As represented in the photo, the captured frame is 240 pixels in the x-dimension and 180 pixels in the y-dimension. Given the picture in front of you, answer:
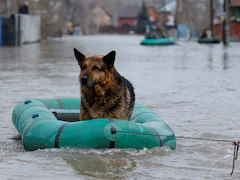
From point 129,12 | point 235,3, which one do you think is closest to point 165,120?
point 235,3

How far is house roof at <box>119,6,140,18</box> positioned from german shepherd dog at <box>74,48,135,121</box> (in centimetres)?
17596

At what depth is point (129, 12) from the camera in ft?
615

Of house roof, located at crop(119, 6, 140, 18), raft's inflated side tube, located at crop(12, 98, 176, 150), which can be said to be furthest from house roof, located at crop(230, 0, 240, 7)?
house roof, located at crop(119, 6, 140, 18)

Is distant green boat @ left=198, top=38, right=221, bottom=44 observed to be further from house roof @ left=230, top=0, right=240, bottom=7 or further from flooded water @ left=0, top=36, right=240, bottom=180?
flooded water @ left=0, top=36, right=240, bottom=180

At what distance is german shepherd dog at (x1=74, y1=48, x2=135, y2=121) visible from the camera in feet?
27.9

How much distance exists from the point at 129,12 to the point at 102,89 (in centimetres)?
18003

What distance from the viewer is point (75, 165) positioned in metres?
8.30

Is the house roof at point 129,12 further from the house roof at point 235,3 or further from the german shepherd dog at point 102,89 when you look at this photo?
the german shepherd dog at point 102,89

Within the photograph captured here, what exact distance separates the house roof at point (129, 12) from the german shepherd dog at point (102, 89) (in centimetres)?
17596

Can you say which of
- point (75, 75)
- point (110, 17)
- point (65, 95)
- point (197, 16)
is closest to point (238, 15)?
point (197, 16)

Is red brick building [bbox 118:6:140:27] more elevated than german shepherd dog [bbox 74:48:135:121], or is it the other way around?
german shepherd dog [bbox 74:48:135:121]

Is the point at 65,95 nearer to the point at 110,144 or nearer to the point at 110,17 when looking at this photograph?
the point at 110,144

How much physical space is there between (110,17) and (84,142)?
181332mm

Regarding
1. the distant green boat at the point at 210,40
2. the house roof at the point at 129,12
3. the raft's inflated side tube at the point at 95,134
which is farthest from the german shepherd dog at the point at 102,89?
the house roof at the point at 129,12
